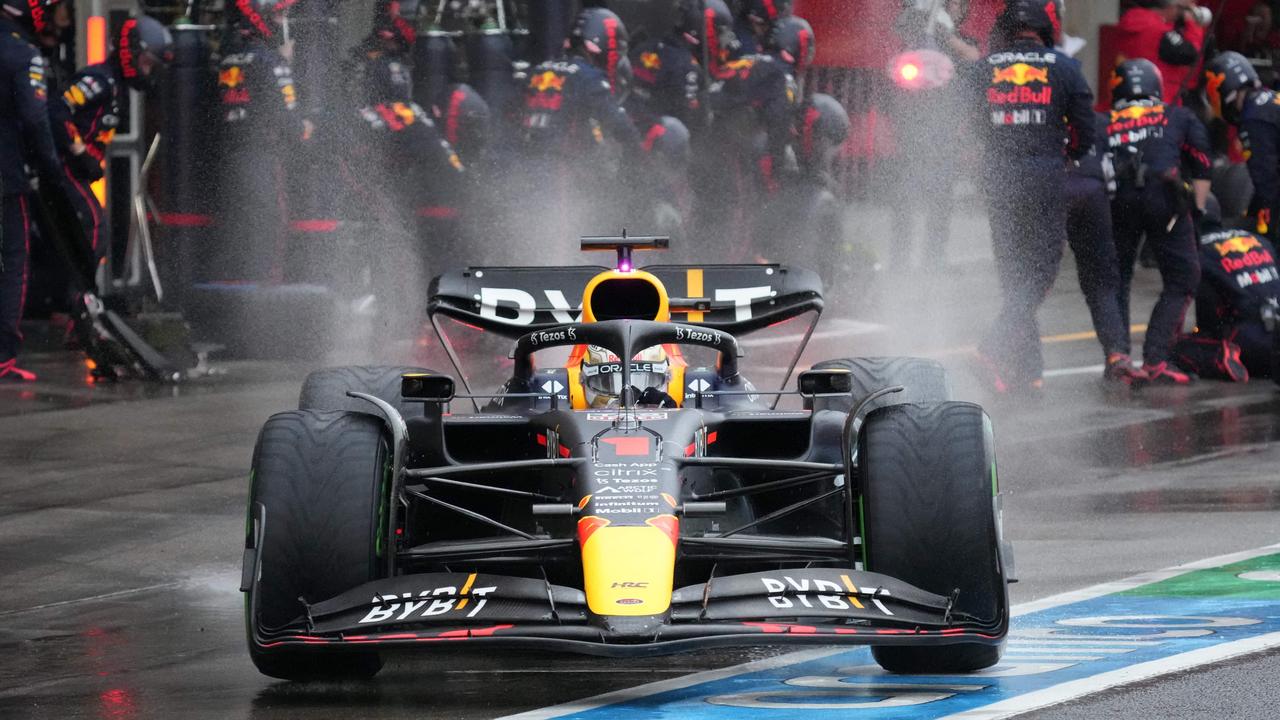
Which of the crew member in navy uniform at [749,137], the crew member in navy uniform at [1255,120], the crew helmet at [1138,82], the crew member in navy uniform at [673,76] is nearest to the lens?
the crew helmet at [1138,82]

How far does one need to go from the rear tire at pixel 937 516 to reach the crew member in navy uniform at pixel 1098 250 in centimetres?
797

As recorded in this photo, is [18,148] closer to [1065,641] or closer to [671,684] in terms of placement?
[671,684]

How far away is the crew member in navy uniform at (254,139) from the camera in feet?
50.4

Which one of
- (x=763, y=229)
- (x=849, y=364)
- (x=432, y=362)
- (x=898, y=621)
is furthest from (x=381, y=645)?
(x=763, y=229)

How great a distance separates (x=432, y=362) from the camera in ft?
47.4

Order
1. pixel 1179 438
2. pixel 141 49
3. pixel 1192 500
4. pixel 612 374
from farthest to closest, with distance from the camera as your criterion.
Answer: pixel 141 49
pixel 1179 438
pixel 1192 500
pixel 612 374

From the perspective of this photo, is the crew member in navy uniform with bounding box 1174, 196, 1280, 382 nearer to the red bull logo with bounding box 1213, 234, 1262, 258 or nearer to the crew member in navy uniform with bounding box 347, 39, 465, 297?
the red bull logo with bounding box 1213, 234, 1262, 258

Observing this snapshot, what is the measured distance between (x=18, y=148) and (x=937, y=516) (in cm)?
951

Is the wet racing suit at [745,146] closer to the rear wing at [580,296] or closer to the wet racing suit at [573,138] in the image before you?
the wet racing suit at [573,138]

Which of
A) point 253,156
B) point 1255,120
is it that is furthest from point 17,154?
point 1255,120

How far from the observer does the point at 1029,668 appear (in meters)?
6.18

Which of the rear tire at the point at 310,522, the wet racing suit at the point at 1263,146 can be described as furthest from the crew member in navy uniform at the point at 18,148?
the rear tire at the point at 310,522

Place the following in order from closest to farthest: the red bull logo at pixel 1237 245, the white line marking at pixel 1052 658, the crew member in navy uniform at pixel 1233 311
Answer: the white line marking at pixel 1052 658 < the crew member in navy uniform at pixel 1233 311 < the red bull logo at pixel 1237 245

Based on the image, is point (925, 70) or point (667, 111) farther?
point (667, 111)
